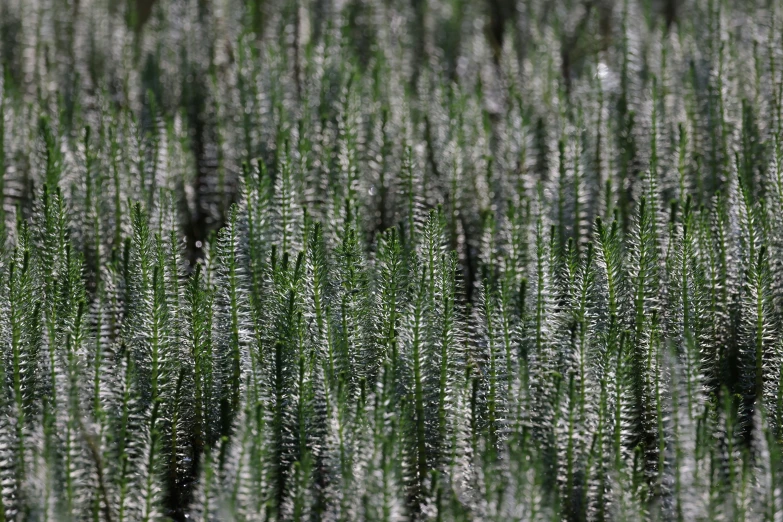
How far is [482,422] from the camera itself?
0.85 m

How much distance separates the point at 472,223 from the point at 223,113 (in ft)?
1.25

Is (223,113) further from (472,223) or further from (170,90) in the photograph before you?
(472,223)

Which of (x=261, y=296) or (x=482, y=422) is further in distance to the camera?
(x=261, y=296)

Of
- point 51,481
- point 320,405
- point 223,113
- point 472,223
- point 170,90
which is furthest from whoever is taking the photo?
point 170,90

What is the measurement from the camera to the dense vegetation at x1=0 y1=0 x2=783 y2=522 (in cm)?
77

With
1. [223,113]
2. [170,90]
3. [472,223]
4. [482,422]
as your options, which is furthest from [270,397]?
[170,90]

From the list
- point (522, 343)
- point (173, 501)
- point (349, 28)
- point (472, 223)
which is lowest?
point (173, 501)

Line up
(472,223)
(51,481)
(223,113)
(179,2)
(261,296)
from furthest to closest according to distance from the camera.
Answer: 1. (179,2)
2. (223,113)
3. (472,223)
4. (261,296)
5. (51,481)

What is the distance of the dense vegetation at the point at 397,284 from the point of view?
0.77 meters

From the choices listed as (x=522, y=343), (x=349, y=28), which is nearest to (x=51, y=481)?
(x=522, y=343)

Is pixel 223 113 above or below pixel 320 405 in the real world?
above

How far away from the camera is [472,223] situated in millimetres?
1157

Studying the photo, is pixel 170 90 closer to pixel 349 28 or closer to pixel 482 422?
pixel 349 28

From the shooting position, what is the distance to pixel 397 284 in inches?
35.8
